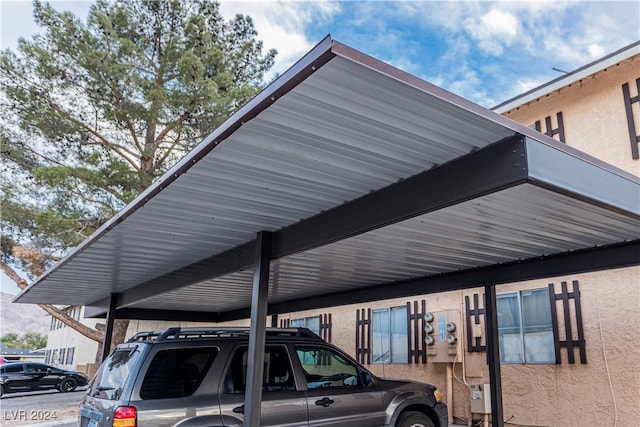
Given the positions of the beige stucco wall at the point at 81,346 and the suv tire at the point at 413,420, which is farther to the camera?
the beige stucco wall at the point at 81,346

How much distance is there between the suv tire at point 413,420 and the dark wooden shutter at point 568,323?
2756 millimetres

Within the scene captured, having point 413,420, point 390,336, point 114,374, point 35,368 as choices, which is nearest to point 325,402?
point 413,420

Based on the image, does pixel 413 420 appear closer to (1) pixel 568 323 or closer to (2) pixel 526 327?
(1) pixel 568 323

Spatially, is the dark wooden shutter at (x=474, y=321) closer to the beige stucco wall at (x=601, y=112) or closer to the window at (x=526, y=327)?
the window at (x=526, y=327)

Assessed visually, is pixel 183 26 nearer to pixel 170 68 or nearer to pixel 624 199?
pixel 170 68

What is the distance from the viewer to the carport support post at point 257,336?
4.82 meters

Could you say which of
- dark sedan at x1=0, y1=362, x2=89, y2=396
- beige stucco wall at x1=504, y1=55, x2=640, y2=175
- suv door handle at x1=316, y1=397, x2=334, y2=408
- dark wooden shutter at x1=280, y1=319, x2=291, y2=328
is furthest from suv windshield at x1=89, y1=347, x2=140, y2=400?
dark sedan at x1=0, y1=362, x2=89, y2=396

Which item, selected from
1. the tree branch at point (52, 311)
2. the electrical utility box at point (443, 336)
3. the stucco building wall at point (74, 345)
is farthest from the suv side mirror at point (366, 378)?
the stucco building wall at point (74, 345)


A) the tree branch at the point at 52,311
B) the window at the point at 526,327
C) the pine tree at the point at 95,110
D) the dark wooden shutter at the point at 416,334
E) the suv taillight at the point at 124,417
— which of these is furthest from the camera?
the tree branch at the point at 52,311

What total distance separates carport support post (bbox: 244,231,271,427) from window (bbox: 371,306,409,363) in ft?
19.2

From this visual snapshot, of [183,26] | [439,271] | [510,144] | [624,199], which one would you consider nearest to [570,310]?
[439,271]

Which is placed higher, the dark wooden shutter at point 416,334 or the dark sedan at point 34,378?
the dark wooden shutter at point 416,334

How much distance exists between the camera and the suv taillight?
4.44 m

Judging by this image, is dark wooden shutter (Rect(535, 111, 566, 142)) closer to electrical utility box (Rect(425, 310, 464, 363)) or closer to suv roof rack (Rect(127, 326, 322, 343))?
electrical utility box (Rect(425, 310, 464, 363))
